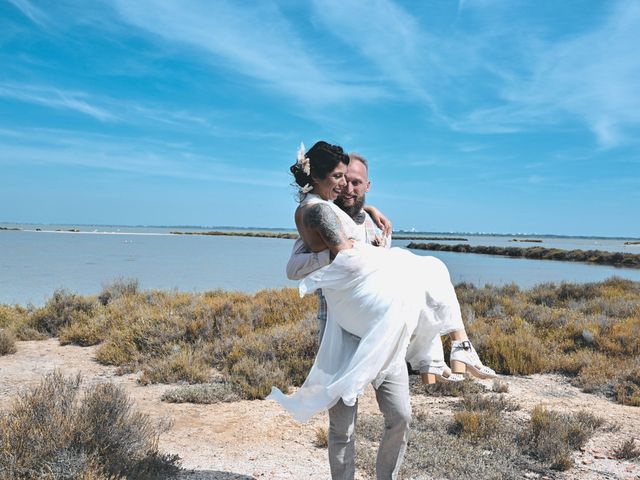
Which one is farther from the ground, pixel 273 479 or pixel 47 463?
pixel 47 463

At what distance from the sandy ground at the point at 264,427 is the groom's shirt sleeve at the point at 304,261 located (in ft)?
6.80

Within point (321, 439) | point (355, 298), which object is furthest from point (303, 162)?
point (321, 439)

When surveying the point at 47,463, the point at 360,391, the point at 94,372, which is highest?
the point at 360,391

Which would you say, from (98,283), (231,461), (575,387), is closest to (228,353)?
Answer: (231,461)

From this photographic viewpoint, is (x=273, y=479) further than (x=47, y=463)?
Yes

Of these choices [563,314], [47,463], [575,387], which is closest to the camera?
[47,463]

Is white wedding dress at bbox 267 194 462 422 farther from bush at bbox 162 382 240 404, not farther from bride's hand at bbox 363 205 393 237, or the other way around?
bush at bbox 162 382 240 404

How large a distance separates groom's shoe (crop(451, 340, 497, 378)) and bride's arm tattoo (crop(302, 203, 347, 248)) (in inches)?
33.6

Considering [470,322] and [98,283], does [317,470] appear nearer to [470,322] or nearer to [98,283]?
[470,322]

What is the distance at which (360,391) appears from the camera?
254cm

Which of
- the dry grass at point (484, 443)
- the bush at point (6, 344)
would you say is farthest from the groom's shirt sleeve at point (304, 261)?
the bush at point (6, 344)

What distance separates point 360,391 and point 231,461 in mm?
2213

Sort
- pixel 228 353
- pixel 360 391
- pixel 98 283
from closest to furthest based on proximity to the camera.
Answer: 1. pixel 360 391
2. pixel 228 353
3. pixel 98 283

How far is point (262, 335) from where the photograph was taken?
7.82m
